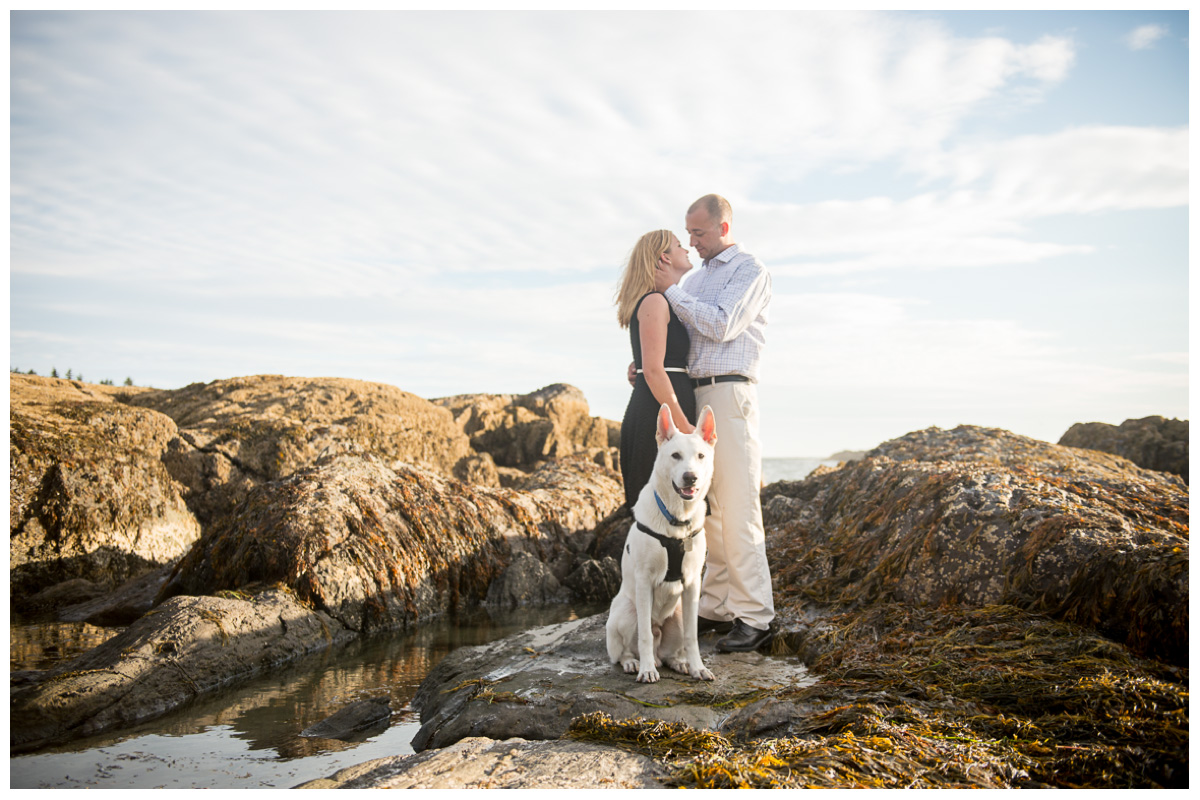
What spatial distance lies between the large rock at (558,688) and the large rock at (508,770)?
15.8 inches

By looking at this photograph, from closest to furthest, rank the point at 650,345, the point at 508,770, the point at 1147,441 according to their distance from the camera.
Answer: the point at 508,770 → the point at 650,345 → the point at 1147,441

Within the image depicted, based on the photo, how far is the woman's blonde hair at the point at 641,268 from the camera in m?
5.06

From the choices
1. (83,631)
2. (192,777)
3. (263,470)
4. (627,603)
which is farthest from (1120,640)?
(263,470)

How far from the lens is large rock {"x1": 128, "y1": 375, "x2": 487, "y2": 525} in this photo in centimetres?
923

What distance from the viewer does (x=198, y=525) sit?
353 inches

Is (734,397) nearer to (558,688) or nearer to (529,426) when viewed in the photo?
(558,688)

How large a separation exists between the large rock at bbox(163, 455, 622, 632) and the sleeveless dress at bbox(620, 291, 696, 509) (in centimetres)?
321

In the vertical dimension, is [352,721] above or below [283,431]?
below

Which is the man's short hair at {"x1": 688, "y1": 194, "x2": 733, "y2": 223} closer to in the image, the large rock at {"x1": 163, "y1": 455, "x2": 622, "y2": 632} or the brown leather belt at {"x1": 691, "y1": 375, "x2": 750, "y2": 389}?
the brown leather belt at {"x1": 691, "y1": 375, "x2": 750, "y2": 389}

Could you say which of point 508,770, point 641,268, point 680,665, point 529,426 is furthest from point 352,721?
point 529,426

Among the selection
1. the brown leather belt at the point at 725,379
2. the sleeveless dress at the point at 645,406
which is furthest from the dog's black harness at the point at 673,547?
the brown leather belt at the point at 725,379

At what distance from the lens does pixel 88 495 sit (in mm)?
7840

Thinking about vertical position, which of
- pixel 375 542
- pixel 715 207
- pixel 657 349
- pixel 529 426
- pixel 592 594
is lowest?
pixel 592 594

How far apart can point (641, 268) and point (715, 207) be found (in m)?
0.74
